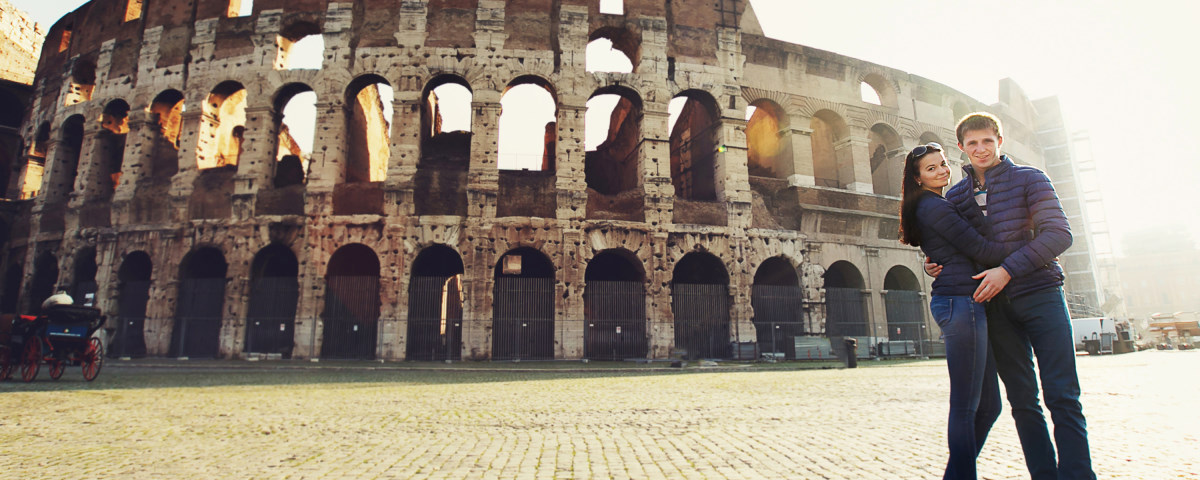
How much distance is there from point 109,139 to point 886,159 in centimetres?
2486

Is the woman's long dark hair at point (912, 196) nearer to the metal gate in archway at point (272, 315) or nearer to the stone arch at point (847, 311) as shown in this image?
the stone arch at point (847, 311)

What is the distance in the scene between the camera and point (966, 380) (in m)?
2.23

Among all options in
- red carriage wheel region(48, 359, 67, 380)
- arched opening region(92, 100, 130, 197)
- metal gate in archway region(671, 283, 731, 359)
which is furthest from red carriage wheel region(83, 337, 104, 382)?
metal gate in archway region(671, 283, 731, 359)

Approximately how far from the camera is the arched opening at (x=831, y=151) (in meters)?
17.8

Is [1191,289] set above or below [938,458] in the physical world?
above

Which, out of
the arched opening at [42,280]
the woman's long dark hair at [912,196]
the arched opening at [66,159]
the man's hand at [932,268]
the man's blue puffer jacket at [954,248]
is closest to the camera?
the man's blue puffer jacket at [954,248]

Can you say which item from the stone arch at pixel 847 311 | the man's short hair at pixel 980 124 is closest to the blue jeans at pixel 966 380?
the man's short hair at pixel 980 124

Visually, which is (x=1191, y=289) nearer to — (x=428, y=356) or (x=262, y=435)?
(x=428, y=356)

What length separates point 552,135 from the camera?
20.2 metres

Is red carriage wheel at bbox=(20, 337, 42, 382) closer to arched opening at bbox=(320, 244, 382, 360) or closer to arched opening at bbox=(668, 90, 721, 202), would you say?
arched opening at bbox=(320, 244, 382, 360)

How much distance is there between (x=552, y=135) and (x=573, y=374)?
11505 mm

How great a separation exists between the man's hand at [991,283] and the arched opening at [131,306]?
18.7 meters

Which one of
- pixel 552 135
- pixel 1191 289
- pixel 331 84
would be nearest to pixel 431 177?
pixel 331 84

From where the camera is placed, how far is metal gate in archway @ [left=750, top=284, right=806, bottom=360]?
15539mm
